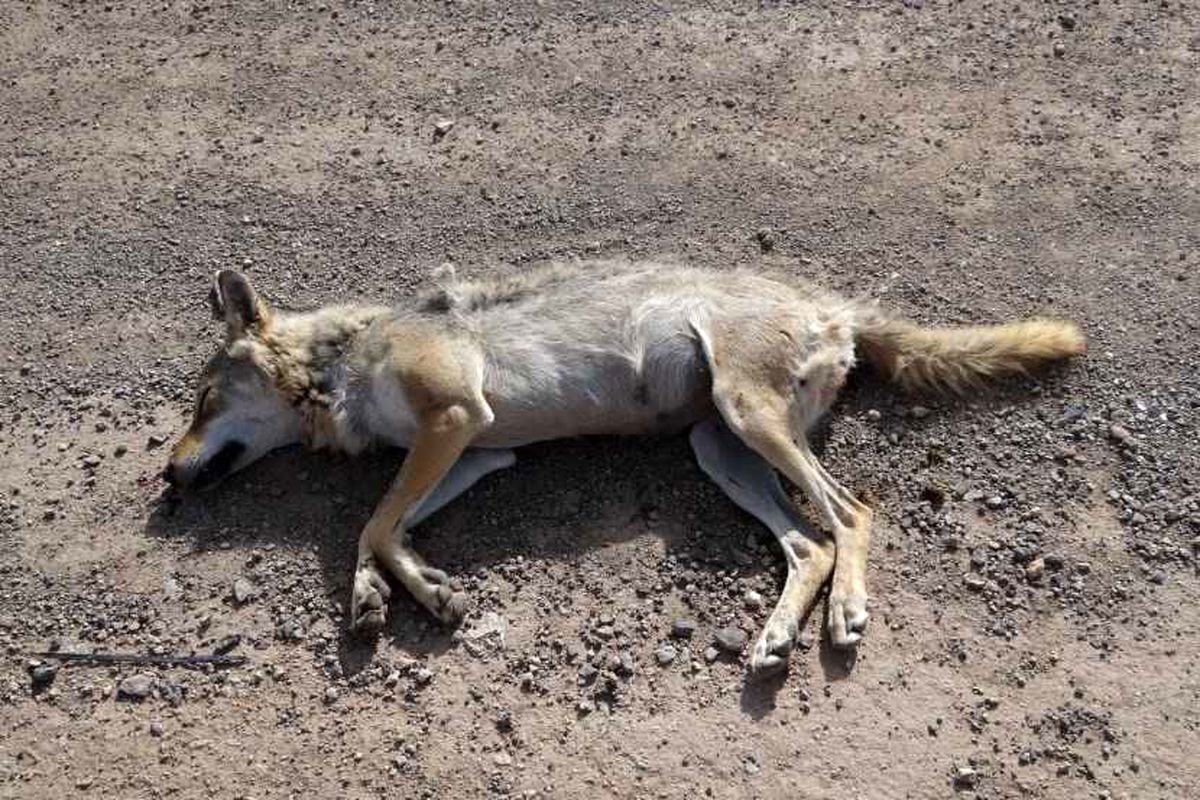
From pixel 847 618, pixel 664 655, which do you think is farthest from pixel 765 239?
pixel 664 655

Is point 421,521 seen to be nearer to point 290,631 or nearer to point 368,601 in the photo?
point 368,601

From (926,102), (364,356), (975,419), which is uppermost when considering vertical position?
(926,102)

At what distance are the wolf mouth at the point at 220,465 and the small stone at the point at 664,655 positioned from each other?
2941mm

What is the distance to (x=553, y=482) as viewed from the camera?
6.52m

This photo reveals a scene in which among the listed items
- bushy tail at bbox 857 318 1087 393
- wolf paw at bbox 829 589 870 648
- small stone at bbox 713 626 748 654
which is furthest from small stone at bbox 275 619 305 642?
bushy tail at bbox 857 318 1087 393

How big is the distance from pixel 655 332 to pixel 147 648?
3.40m

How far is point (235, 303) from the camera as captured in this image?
679 centimetres

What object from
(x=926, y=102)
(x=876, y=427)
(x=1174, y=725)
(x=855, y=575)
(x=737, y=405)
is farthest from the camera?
(x=926, y=102)

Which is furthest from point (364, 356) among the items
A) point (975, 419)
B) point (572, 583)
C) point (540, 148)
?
point (975, 419)

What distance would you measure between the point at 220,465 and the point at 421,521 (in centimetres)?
136

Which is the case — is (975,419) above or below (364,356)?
below

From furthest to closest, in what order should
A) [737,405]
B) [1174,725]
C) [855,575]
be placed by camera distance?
[737,405] < [855,575] < [1174,725]

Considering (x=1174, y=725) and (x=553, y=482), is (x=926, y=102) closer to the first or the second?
(x=553, y=482)

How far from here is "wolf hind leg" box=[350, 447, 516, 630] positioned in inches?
226
